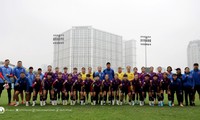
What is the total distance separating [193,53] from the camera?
201 ft

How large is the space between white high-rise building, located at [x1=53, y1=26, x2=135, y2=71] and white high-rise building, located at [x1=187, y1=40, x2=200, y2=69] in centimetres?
2730

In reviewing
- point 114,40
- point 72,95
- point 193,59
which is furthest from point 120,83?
point 114,40

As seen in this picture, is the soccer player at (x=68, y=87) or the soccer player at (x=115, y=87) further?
the soccer player at (x=68, y=87)

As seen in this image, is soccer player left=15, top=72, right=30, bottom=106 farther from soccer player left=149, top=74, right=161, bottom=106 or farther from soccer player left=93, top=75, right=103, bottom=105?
soccer player left=149, top=74, right=161, bottom=106

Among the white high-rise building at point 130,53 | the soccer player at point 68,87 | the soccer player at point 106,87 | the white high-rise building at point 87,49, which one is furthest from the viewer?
the white high-rise building at point 130,53

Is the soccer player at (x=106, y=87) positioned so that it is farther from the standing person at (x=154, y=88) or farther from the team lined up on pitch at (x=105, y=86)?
the standing person at (x=154, y=88)

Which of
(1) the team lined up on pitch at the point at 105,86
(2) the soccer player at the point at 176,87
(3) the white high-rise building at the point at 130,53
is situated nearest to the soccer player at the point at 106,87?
(1) the team lined up on pitch at the point at 105,86

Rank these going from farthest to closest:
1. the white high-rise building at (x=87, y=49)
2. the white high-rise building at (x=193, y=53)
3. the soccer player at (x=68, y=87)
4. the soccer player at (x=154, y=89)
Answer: the white high-rise building at (x=87, y=49) → the white high-rise building at (x=193, y=53) → the soccer player at (x=68, y=87) → the soccer player at (x=154, y=89)

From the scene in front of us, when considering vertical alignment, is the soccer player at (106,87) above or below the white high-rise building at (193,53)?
below

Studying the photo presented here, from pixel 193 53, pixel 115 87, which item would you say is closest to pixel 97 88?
pixel 115 87

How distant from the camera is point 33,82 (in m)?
11.1

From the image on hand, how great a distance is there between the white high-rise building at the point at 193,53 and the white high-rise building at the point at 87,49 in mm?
27297

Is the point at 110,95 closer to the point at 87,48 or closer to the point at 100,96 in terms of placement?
the point at 100,96

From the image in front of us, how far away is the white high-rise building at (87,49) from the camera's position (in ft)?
234
